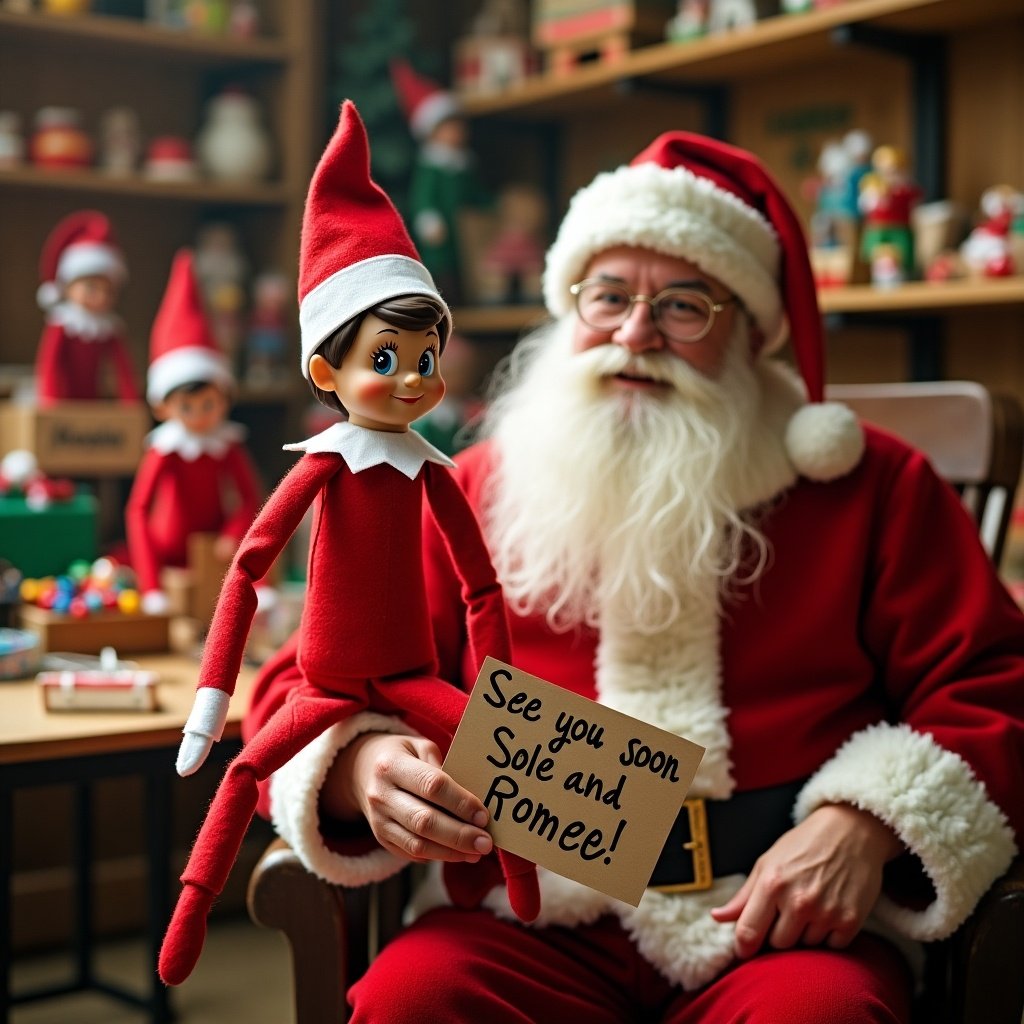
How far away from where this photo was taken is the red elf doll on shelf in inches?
38.6

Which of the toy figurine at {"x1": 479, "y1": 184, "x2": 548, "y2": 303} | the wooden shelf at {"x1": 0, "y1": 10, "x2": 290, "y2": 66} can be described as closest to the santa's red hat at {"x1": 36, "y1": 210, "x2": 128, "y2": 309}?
the wooden shelf at {"x1": 0, "y1": 10, "x2": 290, "y2": 66}

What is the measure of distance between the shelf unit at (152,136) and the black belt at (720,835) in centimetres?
205

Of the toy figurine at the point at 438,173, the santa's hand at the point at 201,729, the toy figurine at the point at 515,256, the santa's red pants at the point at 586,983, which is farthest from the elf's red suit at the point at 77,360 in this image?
the santa's hand at the point at 201,729

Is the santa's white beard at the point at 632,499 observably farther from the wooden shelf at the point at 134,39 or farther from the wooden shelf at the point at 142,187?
the wooden shelf at the point at 134,39

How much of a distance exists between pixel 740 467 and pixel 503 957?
0.54 meters

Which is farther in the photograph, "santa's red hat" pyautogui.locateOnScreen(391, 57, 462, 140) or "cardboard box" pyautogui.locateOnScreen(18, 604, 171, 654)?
"santa's red hat" pyautogui.locateOnScreen(391, 57, 462, 140)

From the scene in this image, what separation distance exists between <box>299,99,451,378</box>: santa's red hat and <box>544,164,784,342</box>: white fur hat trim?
40 cm

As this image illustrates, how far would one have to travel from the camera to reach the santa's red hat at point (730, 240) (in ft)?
4.52

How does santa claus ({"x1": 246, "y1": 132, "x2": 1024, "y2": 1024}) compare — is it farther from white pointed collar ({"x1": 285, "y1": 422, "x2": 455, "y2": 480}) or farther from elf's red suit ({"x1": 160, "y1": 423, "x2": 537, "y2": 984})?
white pointed collar ({"x1": 285, "y1": 422, "x2": 455, "y2": 480})

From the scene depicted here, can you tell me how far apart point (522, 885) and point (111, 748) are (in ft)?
1.76

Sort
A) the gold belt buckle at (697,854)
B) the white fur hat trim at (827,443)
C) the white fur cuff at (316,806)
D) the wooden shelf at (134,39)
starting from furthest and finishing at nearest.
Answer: the wooden shelf at (134,39), the white fur hat trim at (827,443), the gold belt buckle at (697,854), the white fur cuff at (316,806)

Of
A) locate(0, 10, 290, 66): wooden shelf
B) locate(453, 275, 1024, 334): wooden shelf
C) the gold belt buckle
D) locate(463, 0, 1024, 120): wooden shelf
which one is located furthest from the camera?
locate(0, 10, 290, 66): wooden shelf

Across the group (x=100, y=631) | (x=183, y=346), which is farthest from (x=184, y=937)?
(x=183, y=346)

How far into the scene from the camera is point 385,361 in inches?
39.4
